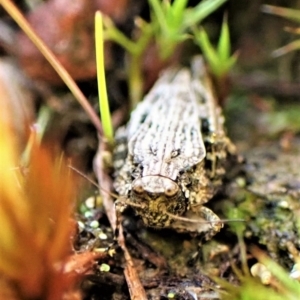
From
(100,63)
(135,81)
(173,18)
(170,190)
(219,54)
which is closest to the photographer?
(170,190)

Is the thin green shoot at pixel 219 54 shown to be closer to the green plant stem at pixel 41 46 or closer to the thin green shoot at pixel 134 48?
the thin green shoot at pixel 134 48

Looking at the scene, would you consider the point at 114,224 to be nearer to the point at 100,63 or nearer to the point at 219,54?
the point at 100,63

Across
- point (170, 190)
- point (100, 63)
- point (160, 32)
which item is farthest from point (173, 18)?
point (170, 190)

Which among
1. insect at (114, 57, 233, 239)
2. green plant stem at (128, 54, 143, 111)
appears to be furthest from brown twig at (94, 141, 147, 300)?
green plant stem at (128, 54, 143, 111)

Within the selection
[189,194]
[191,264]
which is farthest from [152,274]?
[189,194]

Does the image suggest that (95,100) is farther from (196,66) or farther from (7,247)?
(7,247)

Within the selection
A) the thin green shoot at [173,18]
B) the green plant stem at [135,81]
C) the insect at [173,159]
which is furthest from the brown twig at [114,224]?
the thin green shoot at [173,18]
